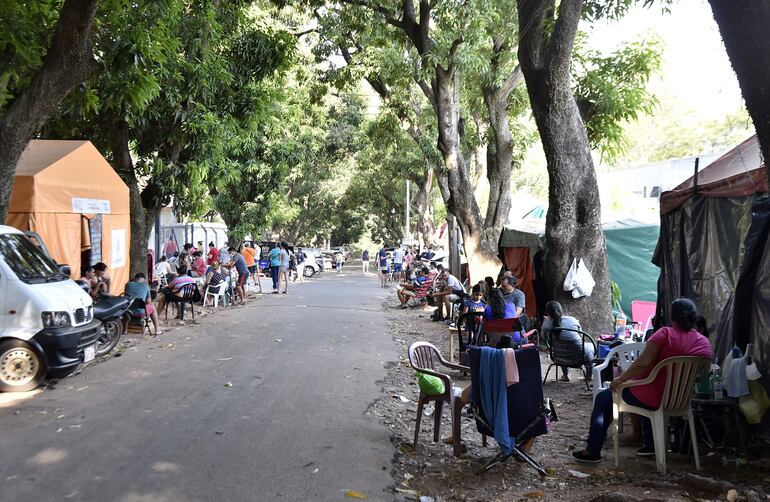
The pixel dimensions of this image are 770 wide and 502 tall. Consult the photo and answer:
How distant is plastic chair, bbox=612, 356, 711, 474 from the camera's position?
→ 226 inches

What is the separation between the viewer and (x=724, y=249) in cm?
745

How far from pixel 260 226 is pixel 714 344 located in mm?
21432

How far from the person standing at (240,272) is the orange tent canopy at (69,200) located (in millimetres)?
4817

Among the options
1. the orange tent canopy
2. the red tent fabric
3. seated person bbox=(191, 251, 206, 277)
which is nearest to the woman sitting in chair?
the red tent fabric

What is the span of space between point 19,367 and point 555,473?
6439mm

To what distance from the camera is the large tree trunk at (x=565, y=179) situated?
419 inches

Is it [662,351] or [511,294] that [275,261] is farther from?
[662,351]

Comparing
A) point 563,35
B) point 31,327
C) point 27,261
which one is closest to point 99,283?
point 27,261

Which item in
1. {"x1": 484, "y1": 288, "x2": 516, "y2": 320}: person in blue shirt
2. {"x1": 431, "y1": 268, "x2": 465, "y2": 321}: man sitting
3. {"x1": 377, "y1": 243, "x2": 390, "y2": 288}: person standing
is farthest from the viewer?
{"x1": 377, "y1": 243, "x2": 390, "y2": 288}: person standing

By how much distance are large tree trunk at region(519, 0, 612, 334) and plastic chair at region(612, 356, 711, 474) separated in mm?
4974

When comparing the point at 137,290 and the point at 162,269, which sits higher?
the point at 162,269

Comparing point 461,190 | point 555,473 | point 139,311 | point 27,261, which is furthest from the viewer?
point 461,190

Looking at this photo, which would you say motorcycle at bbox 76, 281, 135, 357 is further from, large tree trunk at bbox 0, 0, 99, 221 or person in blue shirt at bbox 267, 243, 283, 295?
person in blue shirt at bbox 267, 243, 283, 295

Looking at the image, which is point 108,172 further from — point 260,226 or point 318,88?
point 260,226
